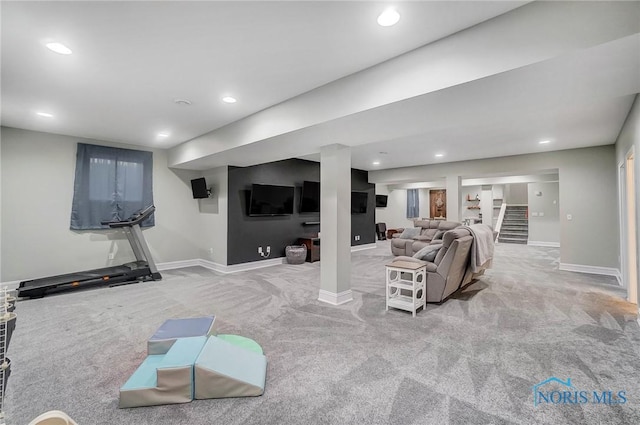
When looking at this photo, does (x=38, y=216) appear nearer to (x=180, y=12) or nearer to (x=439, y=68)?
(x=180, y=12)

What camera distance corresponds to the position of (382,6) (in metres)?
1.81

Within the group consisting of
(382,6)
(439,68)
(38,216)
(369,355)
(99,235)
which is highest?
(382,6)

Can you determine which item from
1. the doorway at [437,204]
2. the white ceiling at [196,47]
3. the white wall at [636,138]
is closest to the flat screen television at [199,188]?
the white ceiling at [196,47]

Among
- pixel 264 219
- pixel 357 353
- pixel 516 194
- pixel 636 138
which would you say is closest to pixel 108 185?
pixel 264 219

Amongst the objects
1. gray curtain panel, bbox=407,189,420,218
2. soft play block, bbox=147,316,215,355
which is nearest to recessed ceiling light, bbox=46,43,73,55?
soft play block, bbox=147,316,215,355

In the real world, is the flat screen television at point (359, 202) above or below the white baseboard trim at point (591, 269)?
above

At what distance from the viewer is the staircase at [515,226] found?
10438 mm

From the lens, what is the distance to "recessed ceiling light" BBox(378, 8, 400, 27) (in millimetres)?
1854

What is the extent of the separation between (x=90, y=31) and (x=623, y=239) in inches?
282

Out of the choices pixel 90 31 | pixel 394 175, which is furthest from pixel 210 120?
pixel 394 175

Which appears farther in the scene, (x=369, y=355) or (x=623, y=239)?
(x=623, y=239)

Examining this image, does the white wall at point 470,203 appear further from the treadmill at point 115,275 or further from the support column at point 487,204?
the treadmill at point 115,275

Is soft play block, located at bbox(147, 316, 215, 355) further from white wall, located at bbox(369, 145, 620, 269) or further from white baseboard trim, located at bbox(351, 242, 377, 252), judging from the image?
white wall, located at bbox(369, 145, 620, 269)
